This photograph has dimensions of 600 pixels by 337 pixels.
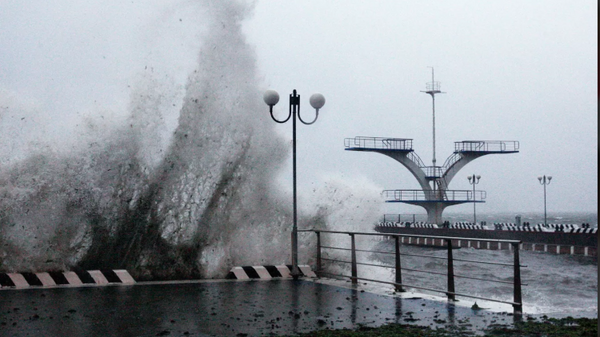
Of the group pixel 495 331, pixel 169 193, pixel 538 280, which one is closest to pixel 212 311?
pixel 495 331

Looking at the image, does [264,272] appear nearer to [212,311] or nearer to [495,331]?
[212,311]

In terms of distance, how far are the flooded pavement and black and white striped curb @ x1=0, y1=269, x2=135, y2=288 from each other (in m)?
0.55

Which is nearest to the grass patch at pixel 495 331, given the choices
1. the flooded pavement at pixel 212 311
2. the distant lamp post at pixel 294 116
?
the flooded pavement at pixel 212 311

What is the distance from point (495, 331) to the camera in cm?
777

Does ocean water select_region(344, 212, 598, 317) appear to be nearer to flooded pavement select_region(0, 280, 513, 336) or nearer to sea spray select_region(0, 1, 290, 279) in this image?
sea spray select_region(0, 1, 290, 279)

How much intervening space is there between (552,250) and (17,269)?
129ft

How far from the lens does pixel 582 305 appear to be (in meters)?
20.7

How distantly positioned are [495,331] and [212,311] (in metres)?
3.67

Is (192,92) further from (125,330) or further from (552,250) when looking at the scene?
(552,250)

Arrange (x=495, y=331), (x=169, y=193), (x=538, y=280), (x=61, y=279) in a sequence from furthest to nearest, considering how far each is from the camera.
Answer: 1. (x=538, y=280)
2. (x=169, y=193)
3. (x=61, y=279)
4. (x=495, y=331)

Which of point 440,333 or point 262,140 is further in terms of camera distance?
point 262,140

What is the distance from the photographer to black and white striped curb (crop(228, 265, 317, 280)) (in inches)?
561

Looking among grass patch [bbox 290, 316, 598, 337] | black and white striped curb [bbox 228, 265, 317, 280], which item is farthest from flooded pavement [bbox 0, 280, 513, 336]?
black and white striped curb [bbox 228, 265, 317, 280]

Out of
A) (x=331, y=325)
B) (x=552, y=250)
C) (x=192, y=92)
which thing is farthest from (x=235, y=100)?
(x=552, y=250)
